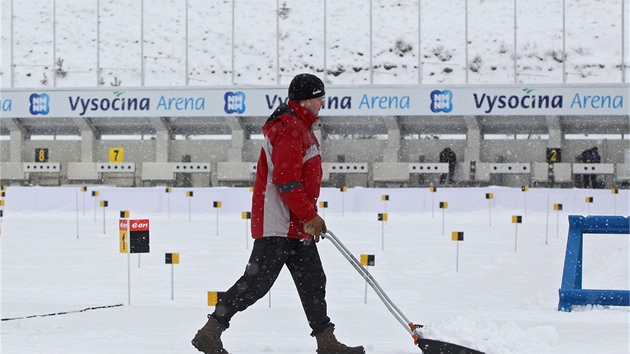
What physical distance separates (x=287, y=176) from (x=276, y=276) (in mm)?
667

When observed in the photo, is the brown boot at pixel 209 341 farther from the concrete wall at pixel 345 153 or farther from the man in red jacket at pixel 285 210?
the concrete wall at pixel 345 153

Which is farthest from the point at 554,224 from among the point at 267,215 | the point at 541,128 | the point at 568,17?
the point at 568,17

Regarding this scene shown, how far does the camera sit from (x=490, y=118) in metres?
34.9

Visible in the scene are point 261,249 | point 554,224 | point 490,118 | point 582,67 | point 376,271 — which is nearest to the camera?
point 261,249

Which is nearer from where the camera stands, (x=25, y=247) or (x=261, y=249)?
(x=261, y=249)

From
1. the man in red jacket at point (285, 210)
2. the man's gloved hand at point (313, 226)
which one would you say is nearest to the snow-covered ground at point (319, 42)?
the man in red jacket at point (285, 210)

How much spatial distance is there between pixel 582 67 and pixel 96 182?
37.5 metres

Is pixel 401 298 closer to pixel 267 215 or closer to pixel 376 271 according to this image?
pixel 376 271

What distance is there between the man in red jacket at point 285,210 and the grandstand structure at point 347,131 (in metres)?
28.2

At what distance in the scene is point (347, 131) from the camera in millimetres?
36594

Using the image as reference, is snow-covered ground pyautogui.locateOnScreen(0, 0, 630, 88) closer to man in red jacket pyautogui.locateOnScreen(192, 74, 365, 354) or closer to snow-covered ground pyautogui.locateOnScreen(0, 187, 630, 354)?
snow-covered ground pyautogui.locateOnScreen(0, 187, 630, 354)

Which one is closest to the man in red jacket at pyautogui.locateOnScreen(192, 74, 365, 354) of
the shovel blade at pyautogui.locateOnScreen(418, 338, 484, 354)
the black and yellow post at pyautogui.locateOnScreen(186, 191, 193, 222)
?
the shovel blade at pyautogui.locateOnScreen(418, 338, 484, 354)

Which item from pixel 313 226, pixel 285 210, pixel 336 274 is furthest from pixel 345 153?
pixel 313 226

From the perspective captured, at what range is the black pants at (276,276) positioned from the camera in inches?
219
